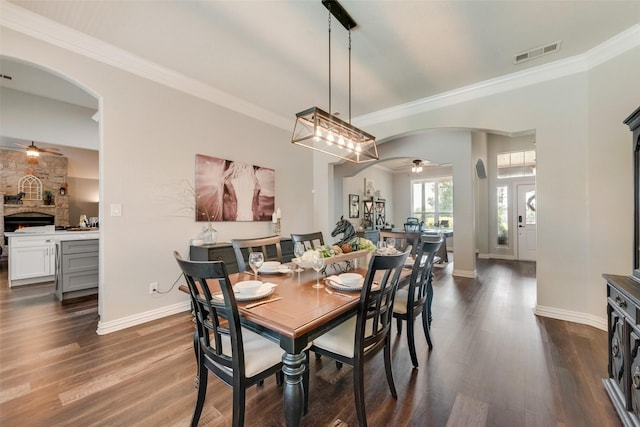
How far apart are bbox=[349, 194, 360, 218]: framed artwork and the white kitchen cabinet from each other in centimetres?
661

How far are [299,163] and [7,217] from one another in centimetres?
730

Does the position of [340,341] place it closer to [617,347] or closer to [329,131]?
[329,131]

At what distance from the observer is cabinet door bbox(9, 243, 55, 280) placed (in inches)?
167

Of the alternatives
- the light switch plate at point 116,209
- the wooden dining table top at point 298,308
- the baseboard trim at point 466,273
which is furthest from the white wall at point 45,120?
the baseboard trim at point 466,273

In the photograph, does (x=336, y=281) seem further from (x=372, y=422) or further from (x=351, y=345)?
(x=372, y=422)

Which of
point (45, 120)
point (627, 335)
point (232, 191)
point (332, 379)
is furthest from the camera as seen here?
point (45, 120)

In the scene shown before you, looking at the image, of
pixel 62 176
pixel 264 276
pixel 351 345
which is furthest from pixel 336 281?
pixel 62 176

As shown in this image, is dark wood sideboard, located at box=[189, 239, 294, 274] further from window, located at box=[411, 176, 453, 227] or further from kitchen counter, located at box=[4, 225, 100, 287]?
window, located at box=[411, 176, 453, 227]

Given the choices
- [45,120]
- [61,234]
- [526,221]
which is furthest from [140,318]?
[526,221]

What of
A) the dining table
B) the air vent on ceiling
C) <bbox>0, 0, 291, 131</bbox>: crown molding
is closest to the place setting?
the dining table

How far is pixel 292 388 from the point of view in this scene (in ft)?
3.93

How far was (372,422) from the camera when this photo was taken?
1.51m

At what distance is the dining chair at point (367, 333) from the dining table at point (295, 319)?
9cm

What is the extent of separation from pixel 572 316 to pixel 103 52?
5900 millimetres
